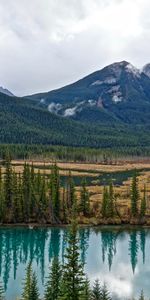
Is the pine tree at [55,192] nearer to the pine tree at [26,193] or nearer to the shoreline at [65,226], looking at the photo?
the shoreline at [65,226]

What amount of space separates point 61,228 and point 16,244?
41.8 feet

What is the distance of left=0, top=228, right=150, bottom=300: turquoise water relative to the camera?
83938 mm

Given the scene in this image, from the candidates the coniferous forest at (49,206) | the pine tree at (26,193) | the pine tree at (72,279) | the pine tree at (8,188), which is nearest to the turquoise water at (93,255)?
the coniferous forest at (49,206)

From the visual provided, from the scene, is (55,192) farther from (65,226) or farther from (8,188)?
(8,188)

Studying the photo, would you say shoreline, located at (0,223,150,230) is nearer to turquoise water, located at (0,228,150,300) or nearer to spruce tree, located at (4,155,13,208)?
turquoise water, located at (0,228,150,300)

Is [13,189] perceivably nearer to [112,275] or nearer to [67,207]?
[67,207]

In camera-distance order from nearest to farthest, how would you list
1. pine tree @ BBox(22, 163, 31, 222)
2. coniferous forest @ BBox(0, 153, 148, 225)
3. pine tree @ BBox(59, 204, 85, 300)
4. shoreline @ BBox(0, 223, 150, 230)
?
pine tree @ BBox(59, 204, 85, 300) < shoreline @ BBox(0, 223, 150, 230) < coniferous forest @ BBox(0, 153, 148, 225) < pine tree @ BBox(22, 163, 31, 222)

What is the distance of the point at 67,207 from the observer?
12688 centimetres

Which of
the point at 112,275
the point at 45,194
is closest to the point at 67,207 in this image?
the point at 45,194

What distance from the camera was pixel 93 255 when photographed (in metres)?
102

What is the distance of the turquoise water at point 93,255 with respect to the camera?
275ft

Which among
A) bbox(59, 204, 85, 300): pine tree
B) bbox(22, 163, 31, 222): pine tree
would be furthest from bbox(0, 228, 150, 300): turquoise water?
bbox(59, 204, 85, 300): pine tree

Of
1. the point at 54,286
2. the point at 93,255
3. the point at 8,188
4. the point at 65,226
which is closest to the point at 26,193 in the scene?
the point at 8,188

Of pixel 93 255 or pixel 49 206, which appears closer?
pixel 93 255
